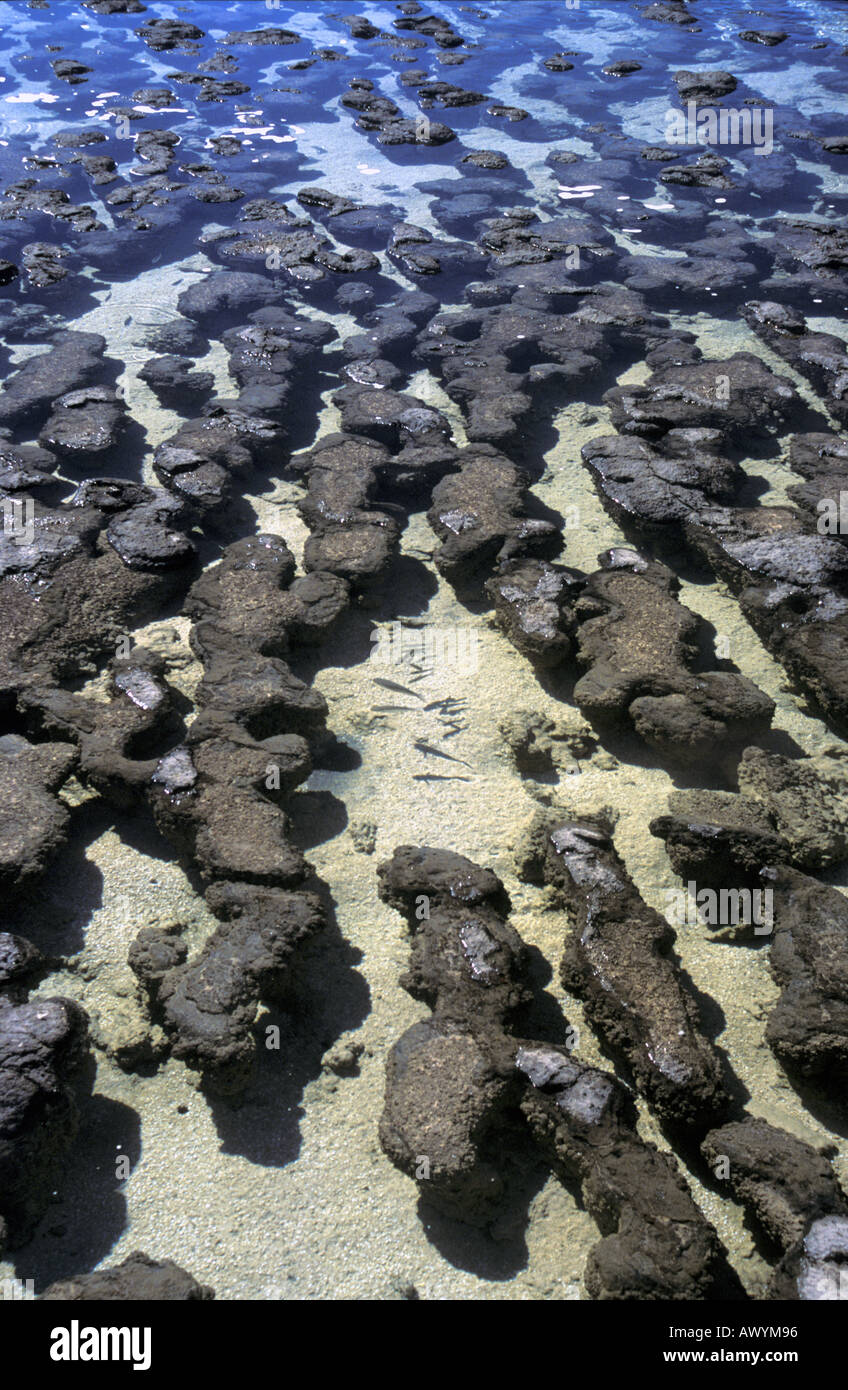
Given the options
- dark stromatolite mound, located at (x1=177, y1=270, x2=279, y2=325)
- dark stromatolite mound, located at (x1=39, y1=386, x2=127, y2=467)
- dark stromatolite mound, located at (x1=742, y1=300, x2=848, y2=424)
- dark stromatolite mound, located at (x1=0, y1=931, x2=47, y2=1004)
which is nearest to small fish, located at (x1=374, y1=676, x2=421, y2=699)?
dark stromatolite mound, located at (x1=0, y1=931, x2=47, y2=1004)

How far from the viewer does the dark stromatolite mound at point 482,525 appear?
17.1ft

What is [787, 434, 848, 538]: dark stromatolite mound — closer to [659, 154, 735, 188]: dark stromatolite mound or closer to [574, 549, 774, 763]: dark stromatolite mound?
[574, 549, 774, 763]: dark stromatolite mound

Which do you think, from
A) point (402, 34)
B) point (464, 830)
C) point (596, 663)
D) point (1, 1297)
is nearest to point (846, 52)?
point (402, 34)

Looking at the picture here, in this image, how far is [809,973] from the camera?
3.46 metres

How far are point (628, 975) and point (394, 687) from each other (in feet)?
6.20

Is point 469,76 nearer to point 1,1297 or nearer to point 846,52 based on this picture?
point 846,52

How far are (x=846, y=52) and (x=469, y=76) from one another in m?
4.88

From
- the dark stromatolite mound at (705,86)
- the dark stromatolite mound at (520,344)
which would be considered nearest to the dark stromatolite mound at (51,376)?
the dark stromatolite mound at (520,344)

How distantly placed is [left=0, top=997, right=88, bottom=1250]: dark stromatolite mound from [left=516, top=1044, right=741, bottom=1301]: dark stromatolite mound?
1391mm

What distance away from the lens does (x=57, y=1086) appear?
3.08 meters

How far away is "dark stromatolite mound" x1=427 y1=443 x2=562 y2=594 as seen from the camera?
5223 millimetres

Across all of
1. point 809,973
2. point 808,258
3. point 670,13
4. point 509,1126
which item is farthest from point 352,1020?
point 670,13

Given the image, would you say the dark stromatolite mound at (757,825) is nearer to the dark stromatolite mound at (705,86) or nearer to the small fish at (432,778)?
the small fish at (432,778)

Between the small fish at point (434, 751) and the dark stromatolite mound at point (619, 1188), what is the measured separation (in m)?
1.48
